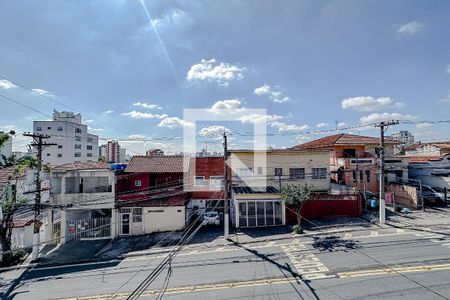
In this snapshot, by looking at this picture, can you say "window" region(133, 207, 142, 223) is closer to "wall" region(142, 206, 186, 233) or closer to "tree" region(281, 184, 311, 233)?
"wall" region(142, 206, 186, 233)

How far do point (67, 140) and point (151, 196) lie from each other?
52565 millimetres

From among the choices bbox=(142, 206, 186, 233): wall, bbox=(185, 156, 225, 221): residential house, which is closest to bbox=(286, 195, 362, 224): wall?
bbox=(185, 156, 225, 221): residential house

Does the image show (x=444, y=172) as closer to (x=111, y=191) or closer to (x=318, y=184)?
(x=318, y=184)

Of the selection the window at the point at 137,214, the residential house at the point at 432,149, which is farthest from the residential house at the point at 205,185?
the residential house at the point at 432,149

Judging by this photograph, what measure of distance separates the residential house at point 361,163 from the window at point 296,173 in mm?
2678

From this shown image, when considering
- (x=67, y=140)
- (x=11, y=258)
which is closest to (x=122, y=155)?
(x=67, y=140)

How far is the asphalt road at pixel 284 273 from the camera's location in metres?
10.7

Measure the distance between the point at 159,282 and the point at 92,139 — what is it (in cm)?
6874

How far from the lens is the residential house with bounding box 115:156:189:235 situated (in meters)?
22.4

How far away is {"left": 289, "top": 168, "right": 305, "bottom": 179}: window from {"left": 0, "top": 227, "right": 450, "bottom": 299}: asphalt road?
31.2 feet

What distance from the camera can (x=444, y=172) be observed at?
28.5 m

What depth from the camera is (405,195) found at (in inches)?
958

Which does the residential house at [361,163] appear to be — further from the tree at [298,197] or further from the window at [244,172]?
the tree at [298,197]

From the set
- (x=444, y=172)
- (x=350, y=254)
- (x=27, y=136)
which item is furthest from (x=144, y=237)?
(x=444, y=172)
